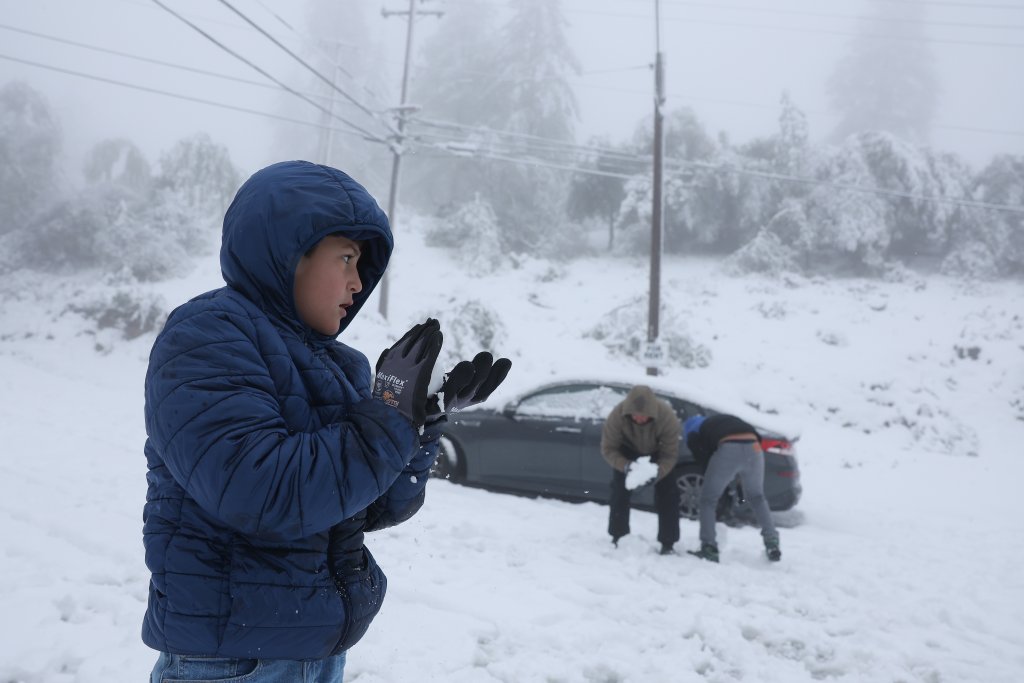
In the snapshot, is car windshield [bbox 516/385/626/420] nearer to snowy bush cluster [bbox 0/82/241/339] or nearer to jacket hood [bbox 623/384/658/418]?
jacket hood [bbox 623/384/658/418]

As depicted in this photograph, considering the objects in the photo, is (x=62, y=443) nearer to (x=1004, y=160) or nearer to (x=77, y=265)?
(x=77, y=265)

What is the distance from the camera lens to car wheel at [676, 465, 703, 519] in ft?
22.1

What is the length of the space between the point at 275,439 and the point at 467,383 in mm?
397

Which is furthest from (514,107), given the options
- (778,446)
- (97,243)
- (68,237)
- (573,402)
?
(778,446)

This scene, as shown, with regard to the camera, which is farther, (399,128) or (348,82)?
(348,82)

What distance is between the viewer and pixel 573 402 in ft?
24.6

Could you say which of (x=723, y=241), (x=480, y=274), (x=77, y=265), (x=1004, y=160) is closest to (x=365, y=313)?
(x=480, y=274)

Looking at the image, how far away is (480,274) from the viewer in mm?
23297

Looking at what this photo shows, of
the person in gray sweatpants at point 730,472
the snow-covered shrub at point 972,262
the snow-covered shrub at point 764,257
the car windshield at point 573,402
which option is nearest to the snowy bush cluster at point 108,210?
the car windshield at point 573,402

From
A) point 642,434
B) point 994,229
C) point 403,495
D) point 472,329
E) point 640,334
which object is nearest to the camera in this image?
point 403,495

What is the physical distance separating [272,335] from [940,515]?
31.3 feet

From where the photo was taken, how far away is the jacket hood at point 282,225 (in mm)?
1296

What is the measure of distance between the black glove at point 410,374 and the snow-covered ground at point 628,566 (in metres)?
2.46

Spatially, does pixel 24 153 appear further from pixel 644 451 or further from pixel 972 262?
pixel 972 262
